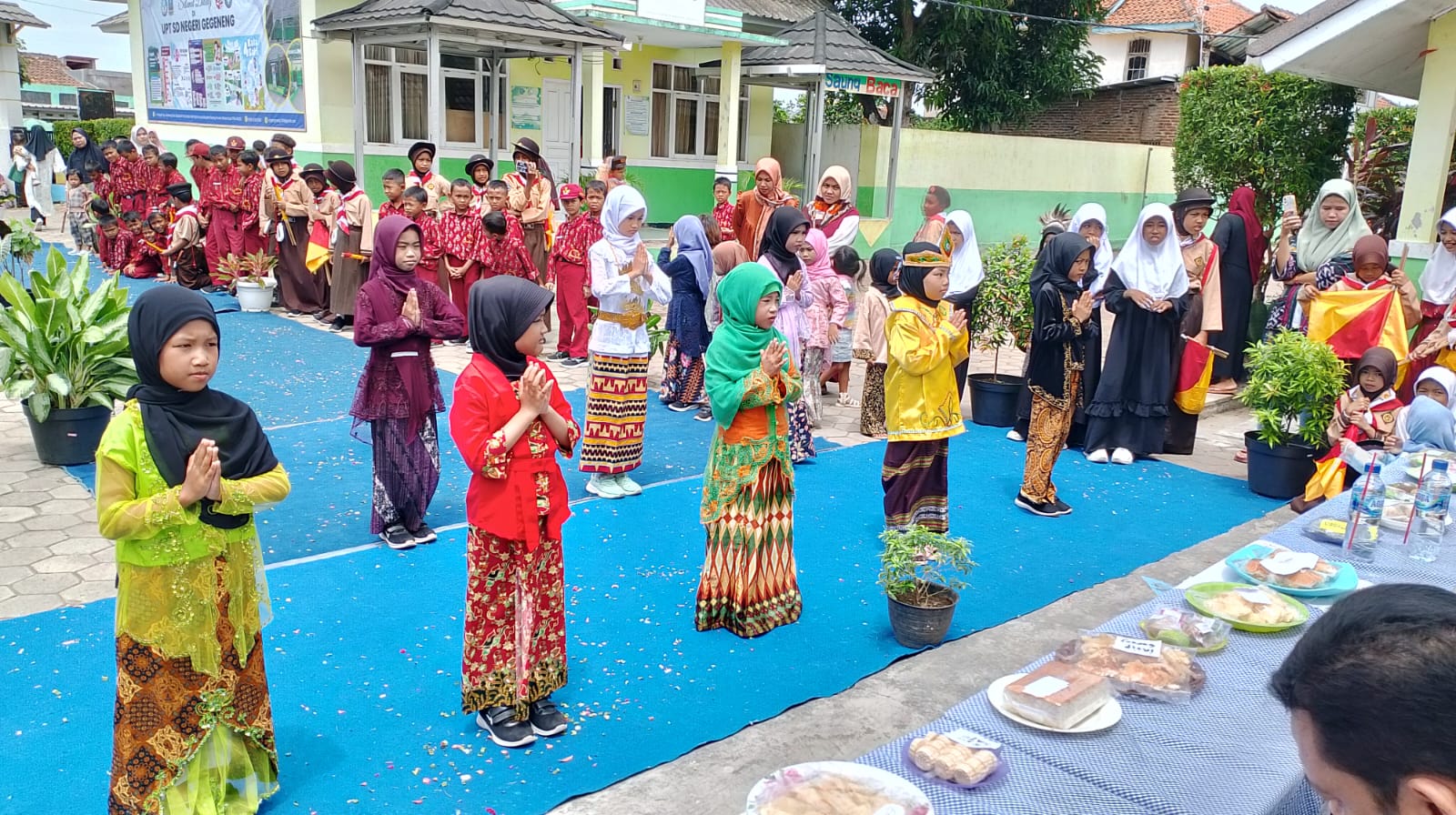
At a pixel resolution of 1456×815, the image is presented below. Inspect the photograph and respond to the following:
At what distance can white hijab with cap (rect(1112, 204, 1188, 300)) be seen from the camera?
7168 millimetres

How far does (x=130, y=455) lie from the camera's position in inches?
113

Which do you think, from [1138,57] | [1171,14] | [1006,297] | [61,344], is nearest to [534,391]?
[61,344]

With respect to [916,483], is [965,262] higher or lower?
higher

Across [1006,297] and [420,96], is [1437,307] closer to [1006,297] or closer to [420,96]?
[1006,297]

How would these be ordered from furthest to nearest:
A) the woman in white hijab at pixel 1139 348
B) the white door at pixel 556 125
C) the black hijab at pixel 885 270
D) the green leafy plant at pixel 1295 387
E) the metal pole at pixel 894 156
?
the metal pole at pixel 894 156, the white door at pixel 556 125, the black hijab at pixel 885 270, the woman in white hijab at pixel 1139 348, the green leafy plant at pixel 1295 387

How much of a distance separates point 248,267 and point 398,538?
27.1 feet

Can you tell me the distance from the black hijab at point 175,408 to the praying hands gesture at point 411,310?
2181mm

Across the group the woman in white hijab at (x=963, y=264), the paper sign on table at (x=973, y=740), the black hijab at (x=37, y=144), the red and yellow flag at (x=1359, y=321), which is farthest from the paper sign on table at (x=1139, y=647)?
the black hijab at (x=37, y=144)

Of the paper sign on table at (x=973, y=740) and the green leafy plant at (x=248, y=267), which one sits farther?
the green leafy plant at (x=248, y=267)

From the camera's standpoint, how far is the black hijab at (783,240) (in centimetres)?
679

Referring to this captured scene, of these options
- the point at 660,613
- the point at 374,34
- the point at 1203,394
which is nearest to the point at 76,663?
the point at 660,613

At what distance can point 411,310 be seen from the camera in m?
5.20

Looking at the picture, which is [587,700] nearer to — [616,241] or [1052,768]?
[1052,768]

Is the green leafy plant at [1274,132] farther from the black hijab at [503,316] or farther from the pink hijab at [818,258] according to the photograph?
the black hijab at [503,316]
